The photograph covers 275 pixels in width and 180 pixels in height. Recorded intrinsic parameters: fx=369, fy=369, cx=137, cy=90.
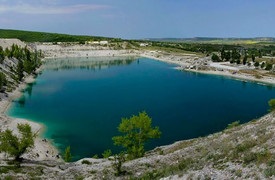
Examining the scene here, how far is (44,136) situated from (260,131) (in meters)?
49.2

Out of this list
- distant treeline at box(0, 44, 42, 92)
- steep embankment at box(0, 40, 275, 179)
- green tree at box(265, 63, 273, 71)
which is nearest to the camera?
steep embankment at box(0, 40, 275, 179)

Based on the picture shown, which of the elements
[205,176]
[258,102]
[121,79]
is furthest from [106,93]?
[205,176]

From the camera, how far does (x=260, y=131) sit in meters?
34.3

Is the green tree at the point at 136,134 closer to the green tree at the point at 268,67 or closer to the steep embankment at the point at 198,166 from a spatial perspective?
the steep embankment at the point at 198,166

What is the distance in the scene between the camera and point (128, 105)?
107 meters

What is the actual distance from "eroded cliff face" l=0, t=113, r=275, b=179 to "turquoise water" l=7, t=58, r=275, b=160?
2509 centimetres

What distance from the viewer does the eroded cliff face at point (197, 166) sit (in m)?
26.7

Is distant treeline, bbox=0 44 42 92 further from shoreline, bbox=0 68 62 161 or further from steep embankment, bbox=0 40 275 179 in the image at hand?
steep embankment, bbox=0 40 275 179

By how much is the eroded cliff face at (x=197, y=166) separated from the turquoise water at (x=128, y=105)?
25089mm

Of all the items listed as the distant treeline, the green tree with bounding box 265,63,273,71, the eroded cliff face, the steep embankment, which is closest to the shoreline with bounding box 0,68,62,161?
the distant treeline

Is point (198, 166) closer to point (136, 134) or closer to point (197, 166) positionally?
point (197, 166)

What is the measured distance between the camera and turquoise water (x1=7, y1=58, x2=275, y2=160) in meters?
77.2

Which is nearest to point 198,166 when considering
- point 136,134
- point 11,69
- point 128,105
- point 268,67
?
point 136,134

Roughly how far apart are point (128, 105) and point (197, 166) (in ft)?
255
